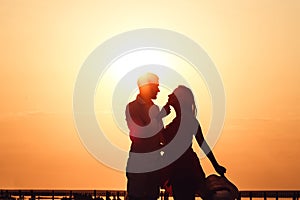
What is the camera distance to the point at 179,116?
9453 millimetres

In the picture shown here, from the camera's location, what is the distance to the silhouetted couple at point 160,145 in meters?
8.86

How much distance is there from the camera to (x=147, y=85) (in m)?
8.99

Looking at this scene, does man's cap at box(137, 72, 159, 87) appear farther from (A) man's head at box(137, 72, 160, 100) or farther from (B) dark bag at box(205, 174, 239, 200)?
(B) dark bag at box(205, 174, 239, 200)

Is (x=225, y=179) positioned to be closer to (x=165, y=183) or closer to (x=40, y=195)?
(x=165, y=183)

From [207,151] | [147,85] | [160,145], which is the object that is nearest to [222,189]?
[207,151]

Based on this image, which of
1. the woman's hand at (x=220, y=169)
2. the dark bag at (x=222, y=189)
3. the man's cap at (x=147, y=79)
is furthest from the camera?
the woman's hand at (x=220, y=169)

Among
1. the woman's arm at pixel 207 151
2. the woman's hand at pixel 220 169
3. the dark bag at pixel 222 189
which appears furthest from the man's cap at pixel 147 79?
the dark bag at pixel 222 189

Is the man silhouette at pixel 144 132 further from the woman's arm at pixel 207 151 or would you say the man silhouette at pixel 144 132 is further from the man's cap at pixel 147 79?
the woman's arm at pixel 207 151

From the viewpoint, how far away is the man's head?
8992mm

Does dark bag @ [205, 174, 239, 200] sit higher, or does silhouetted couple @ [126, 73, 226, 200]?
silhouetted couple @ [126, 73, 226, 200]

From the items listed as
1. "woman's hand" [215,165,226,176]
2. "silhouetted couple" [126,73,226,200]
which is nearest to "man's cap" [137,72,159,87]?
"silhouetted couple" [126,73,226,200]

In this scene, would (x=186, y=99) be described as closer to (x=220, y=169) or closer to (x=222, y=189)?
(x=220, y=169)

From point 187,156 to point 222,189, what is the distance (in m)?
0.70

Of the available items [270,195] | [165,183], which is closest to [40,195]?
[270,195]
